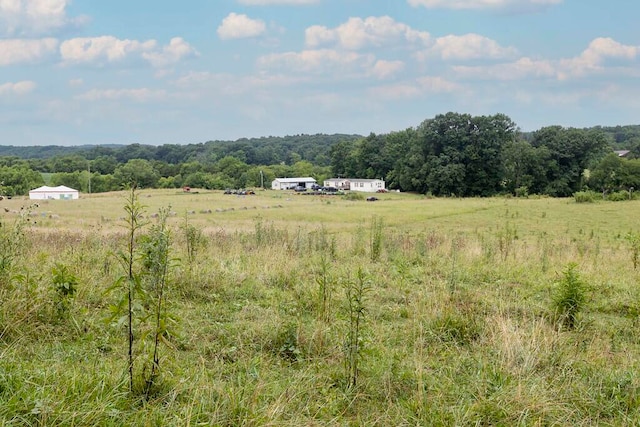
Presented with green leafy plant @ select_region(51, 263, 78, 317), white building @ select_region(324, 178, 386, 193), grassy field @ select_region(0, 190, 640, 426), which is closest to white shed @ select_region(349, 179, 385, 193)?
white building @ select_region(324, 178, 386, 193)

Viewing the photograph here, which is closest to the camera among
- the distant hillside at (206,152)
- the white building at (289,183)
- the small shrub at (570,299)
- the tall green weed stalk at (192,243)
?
the small shrub at (570,299)

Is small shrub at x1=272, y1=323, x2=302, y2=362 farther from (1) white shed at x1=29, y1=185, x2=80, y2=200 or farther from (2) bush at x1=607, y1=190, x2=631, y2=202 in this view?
(1) white shed at x1=29, y1=185, x2=80, y2=200

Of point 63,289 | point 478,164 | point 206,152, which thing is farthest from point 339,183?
→ point 63,289

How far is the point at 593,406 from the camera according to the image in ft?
12.2

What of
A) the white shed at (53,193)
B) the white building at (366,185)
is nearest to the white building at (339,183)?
the white building at (366,185)

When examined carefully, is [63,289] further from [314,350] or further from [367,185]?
[367,185]

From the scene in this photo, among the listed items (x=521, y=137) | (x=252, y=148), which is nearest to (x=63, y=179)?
(x=252, y=148)

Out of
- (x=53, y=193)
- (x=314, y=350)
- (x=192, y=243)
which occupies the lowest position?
(x=53, y=193)

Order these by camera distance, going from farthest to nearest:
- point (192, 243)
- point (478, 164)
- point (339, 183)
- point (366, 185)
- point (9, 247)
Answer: point (339, 183), point (366, 185), point (478, 164), point (192, 243), point (9, 247)

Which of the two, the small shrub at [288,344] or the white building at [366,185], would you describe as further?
the white building at [366,185]

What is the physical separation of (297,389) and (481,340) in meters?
2.27

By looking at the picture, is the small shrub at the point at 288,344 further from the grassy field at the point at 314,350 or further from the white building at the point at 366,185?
the white building at the point at 366,185

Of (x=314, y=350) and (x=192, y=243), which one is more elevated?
(x=192, y=243)

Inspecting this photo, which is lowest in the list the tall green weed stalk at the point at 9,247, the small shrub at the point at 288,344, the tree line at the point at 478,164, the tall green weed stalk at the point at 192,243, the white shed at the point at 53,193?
the white shed at the point at 53,193
